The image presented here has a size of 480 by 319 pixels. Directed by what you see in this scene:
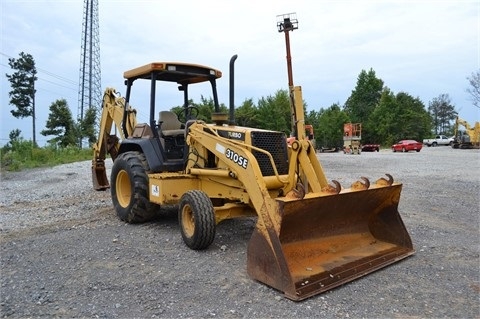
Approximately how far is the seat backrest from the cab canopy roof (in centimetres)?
60

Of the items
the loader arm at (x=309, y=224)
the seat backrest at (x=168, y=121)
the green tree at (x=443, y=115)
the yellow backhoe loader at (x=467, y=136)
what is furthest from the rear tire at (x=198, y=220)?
the green tree at (x=443, y=115)

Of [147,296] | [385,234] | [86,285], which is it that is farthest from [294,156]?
[86,285]

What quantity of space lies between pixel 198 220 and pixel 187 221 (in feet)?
1.45

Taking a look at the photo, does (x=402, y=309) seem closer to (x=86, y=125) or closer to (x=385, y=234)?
(x=385, y=234)

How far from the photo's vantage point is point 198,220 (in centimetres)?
518

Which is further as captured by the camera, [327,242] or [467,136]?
[467,136]

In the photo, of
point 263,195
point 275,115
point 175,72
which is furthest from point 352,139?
point 263,195

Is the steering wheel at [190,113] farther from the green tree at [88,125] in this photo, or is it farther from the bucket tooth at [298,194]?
the green tree at [88,125]

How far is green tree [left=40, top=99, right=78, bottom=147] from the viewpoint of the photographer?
37.8 metres

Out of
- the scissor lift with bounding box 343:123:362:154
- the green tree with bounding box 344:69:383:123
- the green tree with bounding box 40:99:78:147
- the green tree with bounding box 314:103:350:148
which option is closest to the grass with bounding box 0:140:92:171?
the green tree with bounding box 40:99:78:147

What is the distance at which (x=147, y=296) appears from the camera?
4070mm

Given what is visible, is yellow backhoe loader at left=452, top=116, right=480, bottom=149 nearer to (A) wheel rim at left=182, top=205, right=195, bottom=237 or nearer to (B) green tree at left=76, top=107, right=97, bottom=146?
(B) green tree at left=76, top=107, right=97, bottom=146

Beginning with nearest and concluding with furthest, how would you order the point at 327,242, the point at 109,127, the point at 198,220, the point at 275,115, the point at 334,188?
the point at 334,188 < the point at 327,242 < the point at 198,220 < the point at 109,127 < the point at 275,115

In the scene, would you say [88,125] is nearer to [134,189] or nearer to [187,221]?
[134,189]
